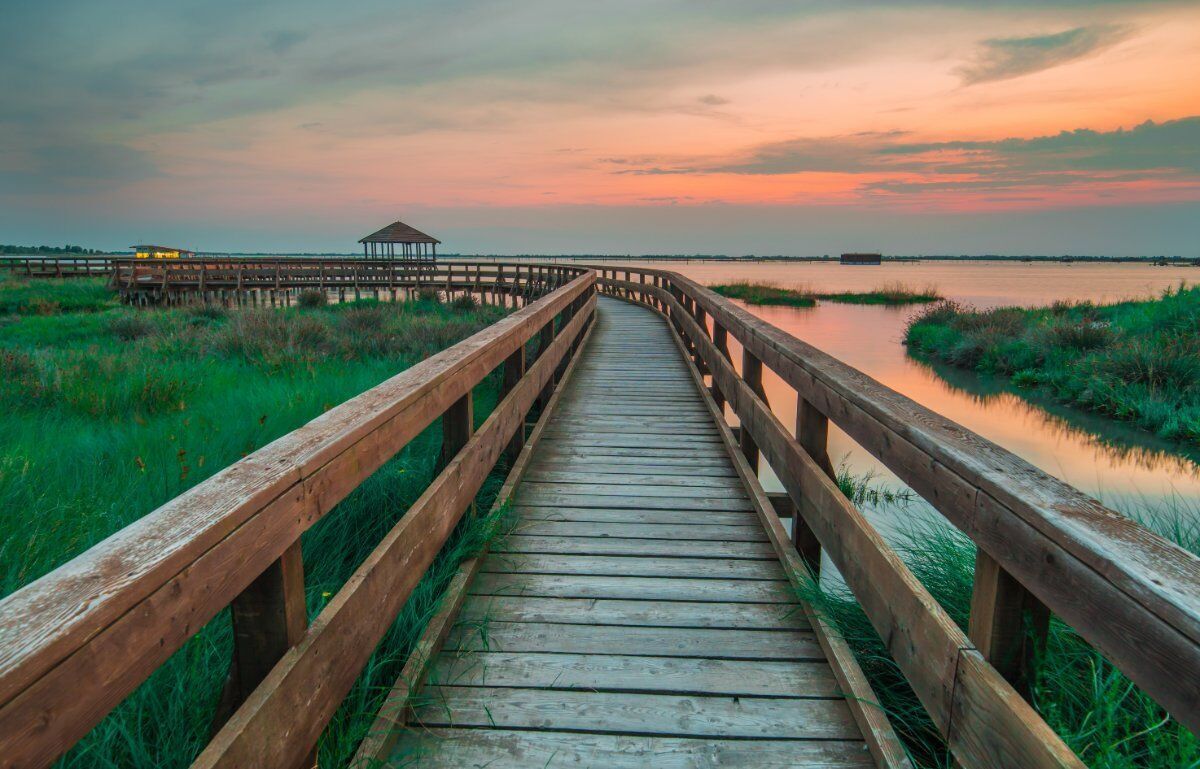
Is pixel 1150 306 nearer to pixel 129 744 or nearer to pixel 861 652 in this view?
pixel 861 652

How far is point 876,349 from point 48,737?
20.8 metres

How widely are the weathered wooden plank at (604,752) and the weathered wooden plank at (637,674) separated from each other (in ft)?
0.75

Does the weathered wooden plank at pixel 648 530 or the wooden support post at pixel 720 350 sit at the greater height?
the wooden support post at pixel 720 350

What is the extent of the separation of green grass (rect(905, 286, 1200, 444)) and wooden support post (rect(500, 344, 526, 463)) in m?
9.21

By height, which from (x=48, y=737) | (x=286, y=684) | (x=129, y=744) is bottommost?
(x=129, y=744)

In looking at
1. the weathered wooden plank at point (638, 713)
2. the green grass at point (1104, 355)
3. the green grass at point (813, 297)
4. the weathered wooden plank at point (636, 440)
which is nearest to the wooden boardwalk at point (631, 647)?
the weathered wooden plank at point (638, 713)

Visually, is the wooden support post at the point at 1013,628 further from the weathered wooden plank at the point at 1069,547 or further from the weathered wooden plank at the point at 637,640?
the weathered wooden plank at the point at 637,640

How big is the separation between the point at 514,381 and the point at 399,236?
4334 cm

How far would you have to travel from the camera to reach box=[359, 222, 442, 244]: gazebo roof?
44469 millimetres

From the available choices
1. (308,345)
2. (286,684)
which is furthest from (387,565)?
(308,345)

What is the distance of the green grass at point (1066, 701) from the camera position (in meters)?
1.75

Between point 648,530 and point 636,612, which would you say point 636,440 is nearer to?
point 648,530

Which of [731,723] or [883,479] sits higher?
[731,723]

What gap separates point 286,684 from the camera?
1416mm
